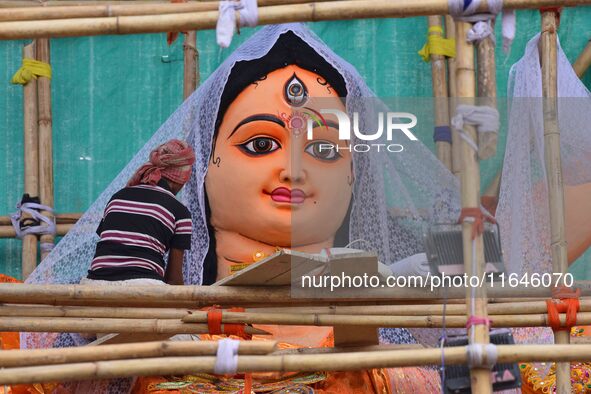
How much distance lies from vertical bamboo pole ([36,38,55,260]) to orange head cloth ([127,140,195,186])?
0.97 metres

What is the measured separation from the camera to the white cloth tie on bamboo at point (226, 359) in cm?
391

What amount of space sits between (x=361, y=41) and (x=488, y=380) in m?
2.75

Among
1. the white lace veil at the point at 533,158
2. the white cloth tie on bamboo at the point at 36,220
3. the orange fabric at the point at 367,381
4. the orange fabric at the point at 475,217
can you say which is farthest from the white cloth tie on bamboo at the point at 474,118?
the white cloth tie on bamboo at the point at 36,220

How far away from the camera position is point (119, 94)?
6293mm

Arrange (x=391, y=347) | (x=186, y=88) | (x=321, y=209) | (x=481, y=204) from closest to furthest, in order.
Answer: (x=481, y=204) < (x=391, y=347) < (x=321, y=209) < (x=186, y=88)

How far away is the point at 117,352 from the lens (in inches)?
154

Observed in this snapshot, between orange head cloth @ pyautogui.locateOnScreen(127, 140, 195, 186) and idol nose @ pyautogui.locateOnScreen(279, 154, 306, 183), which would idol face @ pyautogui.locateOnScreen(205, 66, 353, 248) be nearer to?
idol nose @ pyautogui.locateOnScreen(279, 154, 306, 183)

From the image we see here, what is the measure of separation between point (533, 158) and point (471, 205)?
0.74 metres

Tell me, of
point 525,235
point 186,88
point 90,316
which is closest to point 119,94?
point 186,88

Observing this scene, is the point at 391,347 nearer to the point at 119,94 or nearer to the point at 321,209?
the point at 321,209

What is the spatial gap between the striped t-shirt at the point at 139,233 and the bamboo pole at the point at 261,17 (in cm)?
86

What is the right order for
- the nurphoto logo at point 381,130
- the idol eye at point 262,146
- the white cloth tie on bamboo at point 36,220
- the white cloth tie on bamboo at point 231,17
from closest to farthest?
the white cloth tie on bamboo at point 231,17 < the nurphoto logo at point 381,130 < the idol eye at point 262,146 < the white cloth tie on bamboo at point 36,220

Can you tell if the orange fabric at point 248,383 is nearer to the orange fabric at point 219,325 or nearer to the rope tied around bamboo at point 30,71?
the orange fabric at point 219,325

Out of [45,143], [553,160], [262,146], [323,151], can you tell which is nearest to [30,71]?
[45,143]
